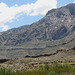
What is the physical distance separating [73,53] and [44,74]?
131m

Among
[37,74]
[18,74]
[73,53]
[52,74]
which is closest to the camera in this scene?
[52,74]

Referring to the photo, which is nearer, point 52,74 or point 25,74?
point 52,74

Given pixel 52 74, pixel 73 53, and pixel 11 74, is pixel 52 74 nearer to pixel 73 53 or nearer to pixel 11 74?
pixel 11 74

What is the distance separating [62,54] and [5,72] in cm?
13210

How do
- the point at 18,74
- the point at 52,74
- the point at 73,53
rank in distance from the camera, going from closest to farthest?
1. the point at 52,74
2. the point at 18,74
3. the point at 73,53

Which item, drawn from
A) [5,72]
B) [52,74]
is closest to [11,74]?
[5,72]

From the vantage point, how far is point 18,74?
20453 mm

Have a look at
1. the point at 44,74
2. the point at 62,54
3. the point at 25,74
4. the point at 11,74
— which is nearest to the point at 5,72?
the point at 11,74

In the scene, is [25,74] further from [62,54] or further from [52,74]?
[62,54]

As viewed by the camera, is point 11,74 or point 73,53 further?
point 73,53

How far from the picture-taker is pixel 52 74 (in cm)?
1744

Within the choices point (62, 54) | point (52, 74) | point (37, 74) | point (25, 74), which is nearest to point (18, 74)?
point (25, 74)

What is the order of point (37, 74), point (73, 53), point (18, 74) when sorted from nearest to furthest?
1. point (37, 74)
2. point (18, 74)
3. point (73, 53)

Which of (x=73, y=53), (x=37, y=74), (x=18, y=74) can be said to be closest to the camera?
(x=37, y=74)
